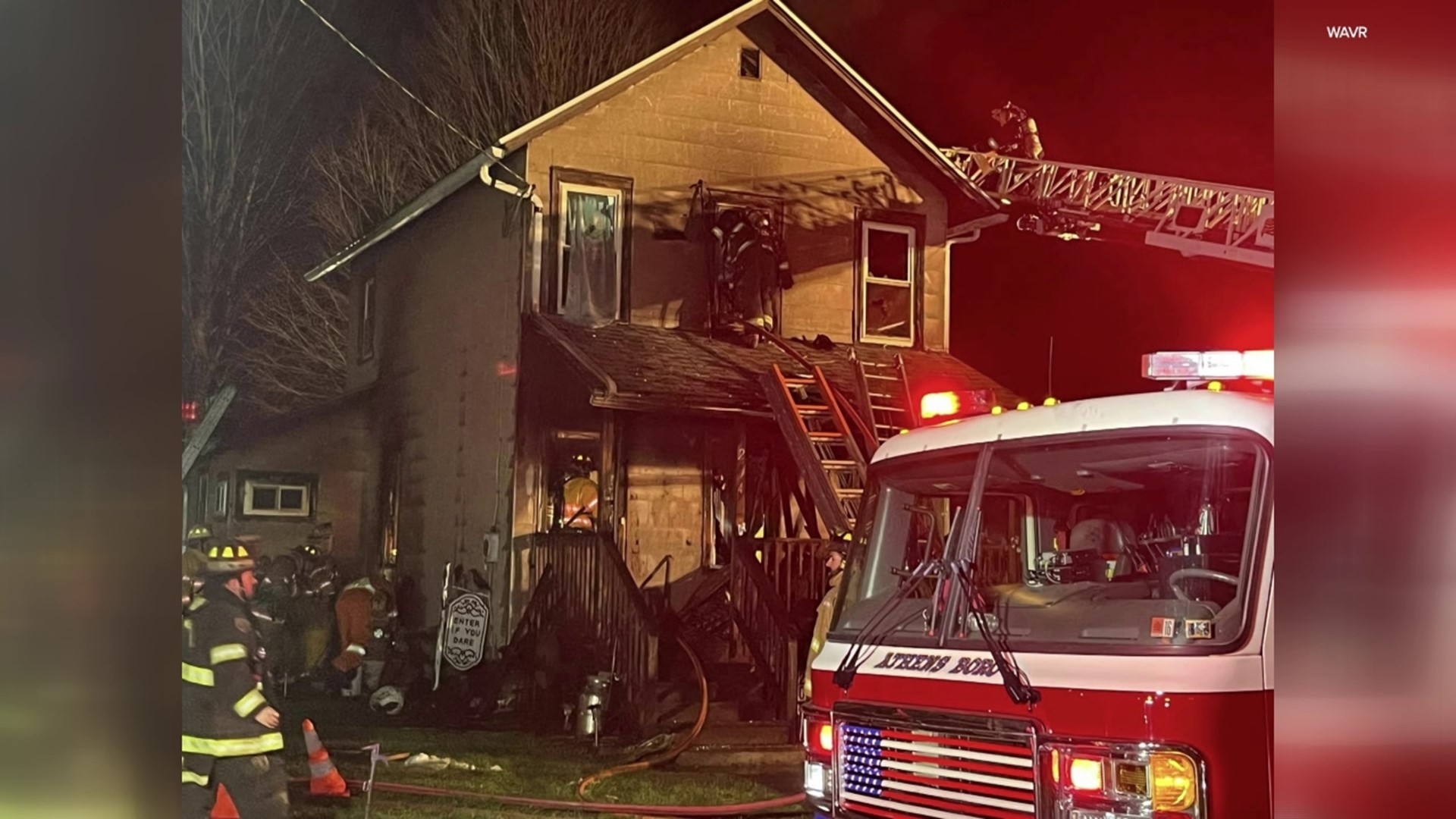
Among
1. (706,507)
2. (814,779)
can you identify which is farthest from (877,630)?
(706,507)

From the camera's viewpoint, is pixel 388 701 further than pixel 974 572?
Yes

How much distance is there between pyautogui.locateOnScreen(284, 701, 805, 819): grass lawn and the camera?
3447 mm

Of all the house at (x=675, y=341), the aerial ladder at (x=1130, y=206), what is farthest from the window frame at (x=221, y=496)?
the aerial ladder at (x=1130, y=206)

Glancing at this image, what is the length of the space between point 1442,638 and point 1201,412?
1.12m

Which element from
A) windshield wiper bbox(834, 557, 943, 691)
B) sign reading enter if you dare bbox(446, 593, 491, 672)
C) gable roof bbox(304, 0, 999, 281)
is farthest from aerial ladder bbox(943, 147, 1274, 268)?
sign reading enter if you dare bbox(446, 593, 491, 672)

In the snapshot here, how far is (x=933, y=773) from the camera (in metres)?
3.09

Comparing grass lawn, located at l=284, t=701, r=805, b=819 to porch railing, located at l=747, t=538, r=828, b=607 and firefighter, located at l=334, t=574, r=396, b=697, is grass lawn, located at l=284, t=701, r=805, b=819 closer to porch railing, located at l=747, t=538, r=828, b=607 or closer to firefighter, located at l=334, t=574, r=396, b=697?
firefighter, located at l=334, t=574, r=396, b=697

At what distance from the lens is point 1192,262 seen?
3105 mm

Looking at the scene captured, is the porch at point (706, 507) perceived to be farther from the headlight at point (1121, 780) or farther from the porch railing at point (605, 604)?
the headlight at point (1121, 780)

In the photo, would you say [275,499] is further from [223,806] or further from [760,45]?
[760,45]

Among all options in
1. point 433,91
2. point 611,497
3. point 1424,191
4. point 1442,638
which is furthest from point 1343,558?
point 433,91

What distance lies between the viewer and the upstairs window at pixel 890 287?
3381 mm

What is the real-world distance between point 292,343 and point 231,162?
584 mm

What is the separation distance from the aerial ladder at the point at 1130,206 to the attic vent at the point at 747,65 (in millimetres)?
630
